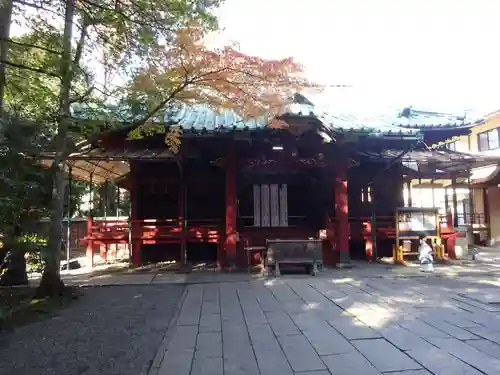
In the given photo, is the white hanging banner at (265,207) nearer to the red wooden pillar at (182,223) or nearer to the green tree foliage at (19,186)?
the red wooden pillar at (182,223)

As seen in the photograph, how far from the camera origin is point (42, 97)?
6340 mm

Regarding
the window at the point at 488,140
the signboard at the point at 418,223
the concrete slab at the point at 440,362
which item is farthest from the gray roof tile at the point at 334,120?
the window at the point at 488,140

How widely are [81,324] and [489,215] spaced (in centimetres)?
1913

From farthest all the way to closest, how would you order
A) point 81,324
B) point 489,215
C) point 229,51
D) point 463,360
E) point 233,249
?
point 489,215 → point 233,249 → point 229,51 → point 81,324 → point 463,360

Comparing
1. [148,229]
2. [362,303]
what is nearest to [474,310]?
[362,303]

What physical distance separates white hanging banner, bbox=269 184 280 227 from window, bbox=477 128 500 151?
14.7 metres

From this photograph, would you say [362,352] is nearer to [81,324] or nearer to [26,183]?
[81,324]

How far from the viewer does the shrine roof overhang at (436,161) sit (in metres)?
10.1

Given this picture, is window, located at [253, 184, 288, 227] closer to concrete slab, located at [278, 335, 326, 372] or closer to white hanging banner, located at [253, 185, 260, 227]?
white hanging banner, located at [253, 185, 260, 227]

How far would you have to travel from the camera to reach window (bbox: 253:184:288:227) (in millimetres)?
11297

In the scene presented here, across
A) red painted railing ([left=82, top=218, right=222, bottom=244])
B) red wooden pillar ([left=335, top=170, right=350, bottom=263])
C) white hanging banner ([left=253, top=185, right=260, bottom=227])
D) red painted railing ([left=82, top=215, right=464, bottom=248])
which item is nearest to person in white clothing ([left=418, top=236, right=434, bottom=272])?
red painted railing ([left=82, top=215, right=464, bottom=248])

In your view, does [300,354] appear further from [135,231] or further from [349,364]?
[135,231]

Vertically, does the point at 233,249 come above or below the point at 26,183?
below

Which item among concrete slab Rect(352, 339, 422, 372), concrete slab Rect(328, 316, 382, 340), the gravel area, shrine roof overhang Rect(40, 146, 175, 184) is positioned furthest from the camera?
shrine roof overhang Rect(40, 146, 175, 184)
